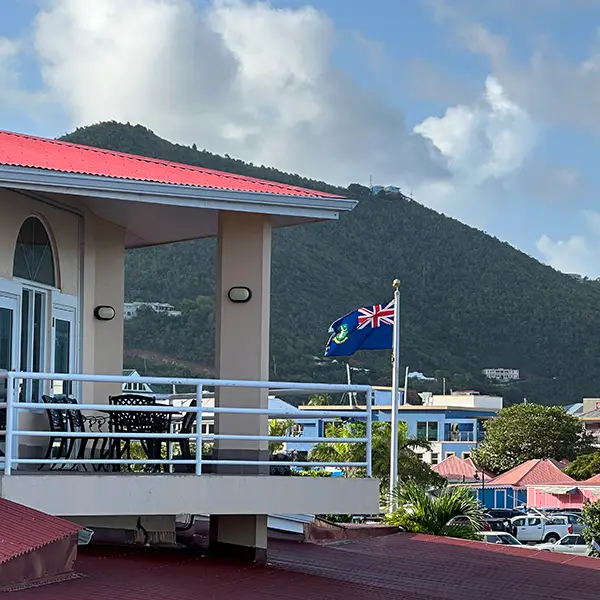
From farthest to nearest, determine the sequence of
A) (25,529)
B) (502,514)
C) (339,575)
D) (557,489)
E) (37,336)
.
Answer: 1. (557,489)
2. (502,514)
3. (37,336)
4. (339,575)
5. (25,529)

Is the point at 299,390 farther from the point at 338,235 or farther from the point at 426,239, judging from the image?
the point at 426,239

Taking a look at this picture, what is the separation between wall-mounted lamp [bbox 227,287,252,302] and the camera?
13.3 m

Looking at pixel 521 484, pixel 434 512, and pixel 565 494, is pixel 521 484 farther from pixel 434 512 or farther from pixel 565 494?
pixel 434 512

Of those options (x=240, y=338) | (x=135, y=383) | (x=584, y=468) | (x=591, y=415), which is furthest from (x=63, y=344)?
(x=591, y=415)

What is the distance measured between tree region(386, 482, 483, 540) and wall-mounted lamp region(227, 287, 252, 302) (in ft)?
23.8

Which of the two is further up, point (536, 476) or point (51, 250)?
point (51, 250)

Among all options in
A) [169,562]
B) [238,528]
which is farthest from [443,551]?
[169,562]

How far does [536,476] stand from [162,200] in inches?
2122

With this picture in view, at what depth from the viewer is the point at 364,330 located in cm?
2373

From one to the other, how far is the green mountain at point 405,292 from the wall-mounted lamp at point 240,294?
247ft

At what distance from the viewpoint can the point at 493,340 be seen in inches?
4975

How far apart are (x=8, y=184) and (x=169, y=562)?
4.15m

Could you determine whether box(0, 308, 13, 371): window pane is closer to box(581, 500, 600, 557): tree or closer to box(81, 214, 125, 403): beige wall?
box(81, 214, 125, 403): beige wall

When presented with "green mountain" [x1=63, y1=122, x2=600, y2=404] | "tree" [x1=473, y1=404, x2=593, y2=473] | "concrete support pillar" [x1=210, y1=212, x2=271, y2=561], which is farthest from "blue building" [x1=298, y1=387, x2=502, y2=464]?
"concrete support pillar" [x1=210, y1=212, x2=271, y2=561]
